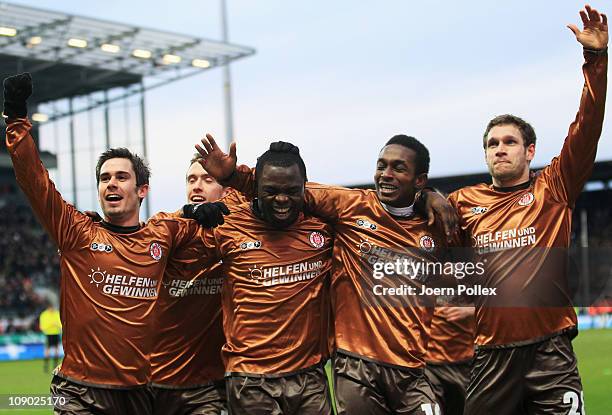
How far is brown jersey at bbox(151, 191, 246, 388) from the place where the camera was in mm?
6027

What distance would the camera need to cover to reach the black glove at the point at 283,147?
5.57 meters

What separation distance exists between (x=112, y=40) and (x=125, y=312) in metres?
27.5

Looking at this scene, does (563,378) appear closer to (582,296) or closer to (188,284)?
(582,296)

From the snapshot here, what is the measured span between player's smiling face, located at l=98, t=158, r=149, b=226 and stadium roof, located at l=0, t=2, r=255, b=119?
73.7 ft

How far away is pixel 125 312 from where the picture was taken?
5.51 m

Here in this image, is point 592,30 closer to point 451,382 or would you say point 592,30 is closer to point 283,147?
point 283,147

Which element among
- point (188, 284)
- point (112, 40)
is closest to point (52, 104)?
point (112, 40)

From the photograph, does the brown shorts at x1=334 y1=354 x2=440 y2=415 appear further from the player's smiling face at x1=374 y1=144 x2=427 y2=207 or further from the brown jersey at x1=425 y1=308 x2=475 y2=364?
the brown jersey at x1=425 y1=308 x2=475 y2=364

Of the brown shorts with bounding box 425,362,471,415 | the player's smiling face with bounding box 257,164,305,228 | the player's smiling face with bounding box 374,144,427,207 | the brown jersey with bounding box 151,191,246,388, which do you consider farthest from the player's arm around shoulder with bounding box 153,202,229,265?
the brown shorts with bounding box 425,362,471,415

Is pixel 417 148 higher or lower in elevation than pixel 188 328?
higher

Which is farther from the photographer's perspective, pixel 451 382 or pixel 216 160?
pixel 451 382

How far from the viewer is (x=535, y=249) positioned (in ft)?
18.9

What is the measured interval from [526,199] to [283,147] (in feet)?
5.71

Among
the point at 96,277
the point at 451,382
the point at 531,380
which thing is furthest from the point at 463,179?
the point at 96,277
